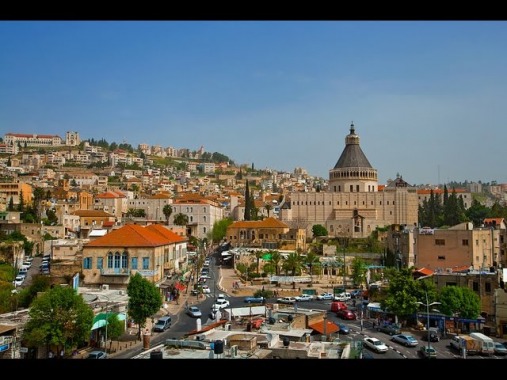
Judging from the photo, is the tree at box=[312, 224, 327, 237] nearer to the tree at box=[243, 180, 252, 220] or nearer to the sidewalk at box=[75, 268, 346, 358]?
the tree at box=[243, 180, 252, 220]

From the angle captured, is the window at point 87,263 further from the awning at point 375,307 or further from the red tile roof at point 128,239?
the awning at point 375,307

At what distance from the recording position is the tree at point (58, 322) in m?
13.5

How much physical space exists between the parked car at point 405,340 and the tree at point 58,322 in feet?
28.3

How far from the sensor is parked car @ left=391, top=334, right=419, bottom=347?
1616 centimetres

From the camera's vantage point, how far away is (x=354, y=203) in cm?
5597

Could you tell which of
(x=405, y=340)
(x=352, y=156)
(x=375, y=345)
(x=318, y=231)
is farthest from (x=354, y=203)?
(x=375, y=345)

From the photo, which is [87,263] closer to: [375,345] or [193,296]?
[193,296]

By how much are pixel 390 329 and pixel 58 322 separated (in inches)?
396

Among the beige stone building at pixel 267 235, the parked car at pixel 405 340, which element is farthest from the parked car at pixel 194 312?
the beige stone building at pixel 267 235

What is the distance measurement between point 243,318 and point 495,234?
54.3ft

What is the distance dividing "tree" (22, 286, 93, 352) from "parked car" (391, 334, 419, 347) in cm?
861

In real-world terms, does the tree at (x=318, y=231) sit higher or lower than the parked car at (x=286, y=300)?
higher

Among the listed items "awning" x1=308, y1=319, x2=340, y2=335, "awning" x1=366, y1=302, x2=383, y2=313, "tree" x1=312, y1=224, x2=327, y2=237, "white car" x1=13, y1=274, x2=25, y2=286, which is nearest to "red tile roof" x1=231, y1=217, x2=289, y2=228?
"tree" x1=312, y1=224, x2=327, y2=237
